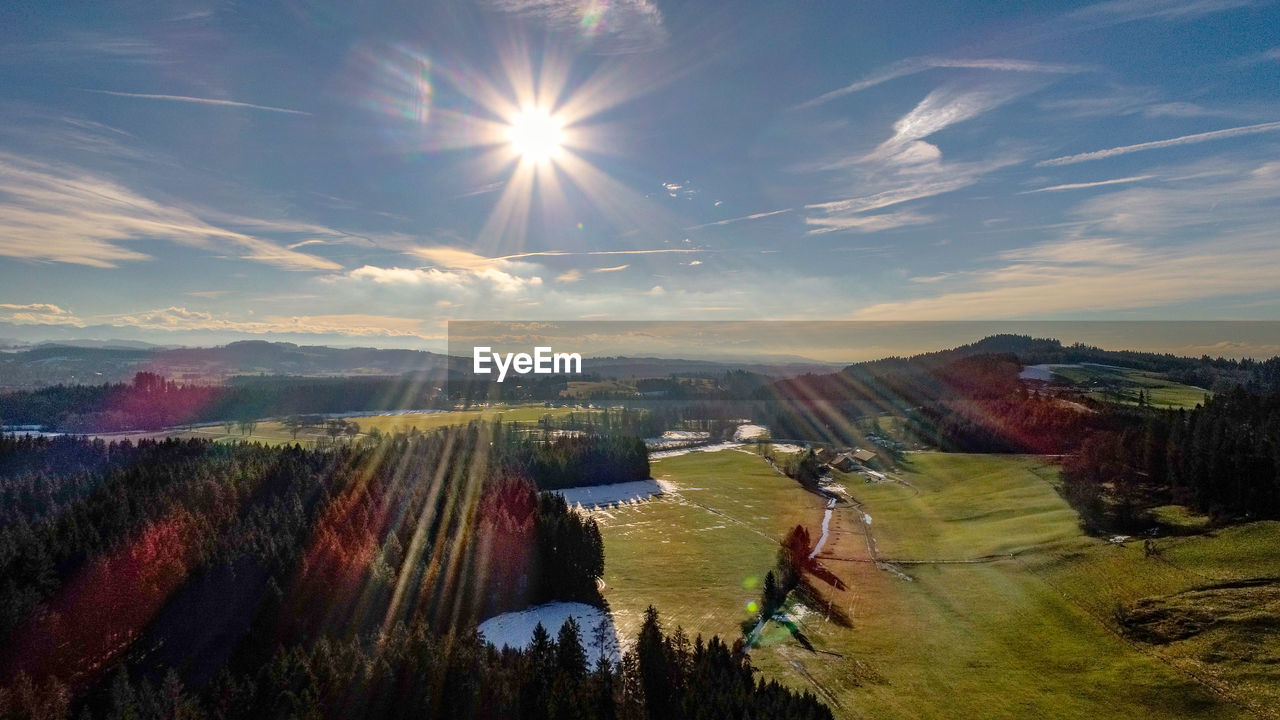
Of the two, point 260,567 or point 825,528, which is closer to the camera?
point 260,567

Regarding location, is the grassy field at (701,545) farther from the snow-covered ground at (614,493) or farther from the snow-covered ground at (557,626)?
the snow-covered ground at (614,493)

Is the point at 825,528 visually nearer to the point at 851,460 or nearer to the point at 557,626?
the point at 557,626

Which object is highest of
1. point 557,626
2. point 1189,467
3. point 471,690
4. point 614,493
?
point 1189,467

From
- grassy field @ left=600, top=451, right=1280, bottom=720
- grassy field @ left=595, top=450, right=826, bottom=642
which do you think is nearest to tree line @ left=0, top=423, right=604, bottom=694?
grassy field @ left=595, top=450, right=826, bottom=642

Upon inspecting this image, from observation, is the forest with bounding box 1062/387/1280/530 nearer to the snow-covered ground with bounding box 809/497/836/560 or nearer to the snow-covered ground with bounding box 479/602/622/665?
the snow-covered ground with bounding box 809/497/836/560

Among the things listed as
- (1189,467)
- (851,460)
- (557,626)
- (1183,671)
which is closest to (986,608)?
(1183,671)

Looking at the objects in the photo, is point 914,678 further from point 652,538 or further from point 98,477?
point 98,477

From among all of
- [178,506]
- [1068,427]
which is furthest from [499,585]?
[1068,427]
